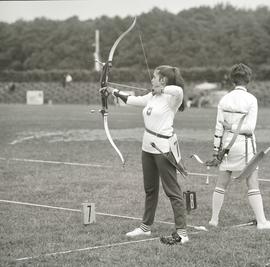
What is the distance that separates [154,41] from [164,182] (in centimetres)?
6341

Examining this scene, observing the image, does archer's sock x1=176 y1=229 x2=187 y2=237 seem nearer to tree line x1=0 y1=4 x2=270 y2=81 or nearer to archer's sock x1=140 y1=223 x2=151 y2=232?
archer's sock x1=140 y1=223 x2=151 y2=232

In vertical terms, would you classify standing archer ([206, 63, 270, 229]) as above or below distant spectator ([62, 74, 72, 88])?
above

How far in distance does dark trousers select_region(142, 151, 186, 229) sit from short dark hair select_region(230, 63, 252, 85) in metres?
1.33

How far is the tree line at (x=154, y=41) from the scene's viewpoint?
65.9m

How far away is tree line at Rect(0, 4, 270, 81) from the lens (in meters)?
65.9

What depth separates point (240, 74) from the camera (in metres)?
7.31

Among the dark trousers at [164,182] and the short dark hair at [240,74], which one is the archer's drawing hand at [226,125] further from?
the dark trousers at [164,182]

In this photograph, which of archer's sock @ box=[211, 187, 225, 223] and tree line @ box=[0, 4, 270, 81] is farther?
tree line @ box=[0, 4, 270, 81]

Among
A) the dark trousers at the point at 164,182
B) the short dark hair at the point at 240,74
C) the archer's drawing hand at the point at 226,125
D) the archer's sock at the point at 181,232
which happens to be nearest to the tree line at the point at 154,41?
the short dark hair at the point at 240,74

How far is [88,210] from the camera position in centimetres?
734

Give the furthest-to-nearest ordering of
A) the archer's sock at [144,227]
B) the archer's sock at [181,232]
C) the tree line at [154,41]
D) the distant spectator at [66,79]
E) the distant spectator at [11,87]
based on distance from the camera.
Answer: the tree line at [154,41] → the distant spectator at [11,87] → the distant spectator at [66,79] → the archer's sock at [144,227] → the archer's sock at [181,232]

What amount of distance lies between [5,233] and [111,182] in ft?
12.2

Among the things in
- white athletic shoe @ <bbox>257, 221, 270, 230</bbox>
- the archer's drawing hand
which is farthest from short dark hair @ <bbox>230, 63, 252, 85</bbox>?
white athletic shoe @ <bbox>257, 221, 270, 230</bbox>

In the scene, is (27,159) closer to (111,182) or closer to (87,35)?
(111,182)
